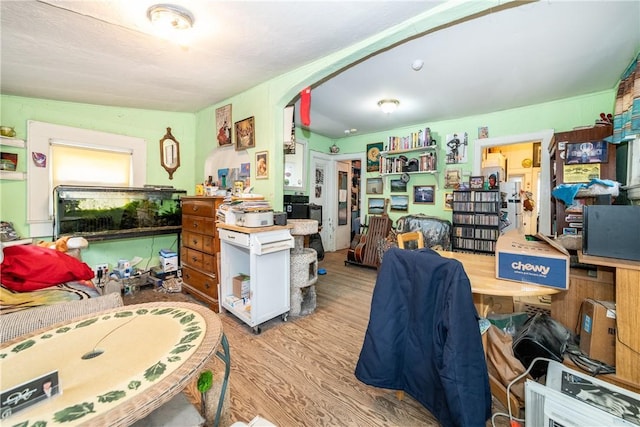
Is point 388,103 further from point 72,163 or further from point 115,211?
point 72,163

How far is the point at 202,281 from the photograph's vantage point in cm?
283

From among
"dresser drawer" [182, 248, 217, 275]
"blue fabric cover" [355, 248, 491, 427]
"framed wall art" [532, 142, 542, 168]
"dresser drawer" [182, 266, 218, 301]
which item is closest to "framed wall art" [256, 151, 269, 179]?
"dresser drawer" [182, 248, 217, 275]

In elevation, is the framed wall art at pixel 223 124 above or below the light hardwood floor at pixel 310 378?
above

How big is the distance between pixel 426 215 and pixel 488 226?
95 cm

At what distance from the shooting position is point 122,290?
10.1ft

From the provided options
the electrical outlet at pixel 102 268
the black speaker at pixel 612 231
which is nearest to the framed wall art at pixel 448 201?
the black speaker at pixel 612 231

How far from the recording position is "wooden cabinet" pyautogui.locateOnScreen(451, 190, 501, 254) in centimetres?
354

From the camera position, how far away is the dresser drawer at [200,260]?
2686 mm

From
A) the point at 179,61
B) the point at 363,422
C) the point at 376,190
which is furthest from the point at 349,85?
the point at 363,422

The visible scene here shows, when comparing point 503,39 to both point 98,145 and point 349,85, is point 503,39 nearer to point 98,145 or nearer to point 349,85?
point 349,85

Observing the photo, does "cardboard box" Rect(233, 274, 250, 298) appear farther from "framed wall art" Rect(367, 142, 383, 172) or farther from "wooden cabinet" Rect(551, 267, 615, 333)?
"framed wall art" Rect(367, 142, 383, 172)

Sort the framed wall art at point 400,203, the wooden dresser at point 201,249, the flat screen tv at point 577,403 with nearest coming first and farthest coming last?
1. the flat screen tv at point 577,403
2. the wooden dresser at point 201,249
3. the framed wall art at point 400,203

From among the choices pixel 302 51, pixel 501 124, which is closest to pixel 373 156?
pixel 501 124

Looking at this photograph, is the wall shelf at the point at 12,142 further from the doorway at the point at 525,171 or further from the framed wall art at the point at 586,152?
the doorway at the point at 525,171
